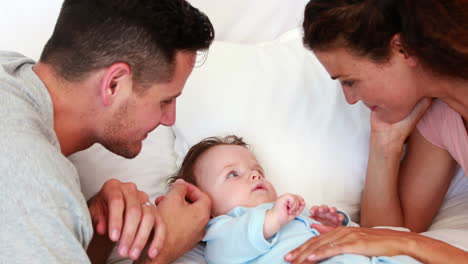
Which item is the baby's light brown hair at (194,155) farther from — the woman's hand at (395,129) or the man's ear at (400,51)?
the man's ear at (400,51)

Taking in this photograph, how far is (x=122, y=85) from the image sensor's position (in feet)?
4.38

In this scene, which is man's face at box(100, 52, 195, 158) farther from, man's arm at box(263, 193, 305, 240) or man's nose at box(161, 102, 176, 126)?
man's arm at box(263, 193, 305, 240)

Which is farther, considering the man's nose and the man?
the man's nose

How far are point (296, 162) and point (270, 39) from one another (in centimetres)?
77

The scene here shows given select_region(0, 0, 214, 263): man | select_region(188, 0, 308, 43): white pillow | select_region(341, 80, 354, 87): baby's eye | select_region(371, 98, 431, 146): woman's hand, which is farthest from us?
select_region(188, 0, 308, 43): white pillow

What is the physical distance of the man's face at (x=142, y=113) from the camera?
53.8 inches

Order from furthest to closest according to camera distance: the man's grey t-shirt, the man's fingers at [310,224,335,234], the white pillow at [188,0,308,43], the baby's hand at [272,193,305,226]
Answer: the white pillow at [188,0,308,43] → the man's fingers at [310,224,335,234] → the baby's hand at [272,193,305,226] → the man's grey t-shirt

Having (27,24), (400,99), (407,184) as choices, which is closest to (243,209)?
(400,99)

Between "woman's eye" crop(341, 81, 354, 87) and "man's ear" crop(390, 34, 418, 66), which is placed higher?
"man's ear" crop(390, 34, 418, 66)

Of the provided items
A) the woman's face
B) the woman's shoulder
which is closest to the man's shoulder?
the woman's face

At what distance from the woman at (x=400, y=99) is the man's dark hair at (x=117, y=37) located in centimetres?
46

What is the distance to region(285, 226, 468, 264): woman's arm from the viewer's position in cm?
140

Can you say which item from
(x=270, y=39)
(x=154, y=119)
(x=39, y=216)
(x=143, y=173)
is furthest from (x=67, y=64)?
(x=270, y=39)

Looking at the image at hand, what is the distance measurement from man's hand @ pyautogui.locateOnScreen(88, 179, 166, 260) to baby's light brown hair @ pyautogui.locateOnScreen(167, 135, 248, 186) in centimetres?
37
